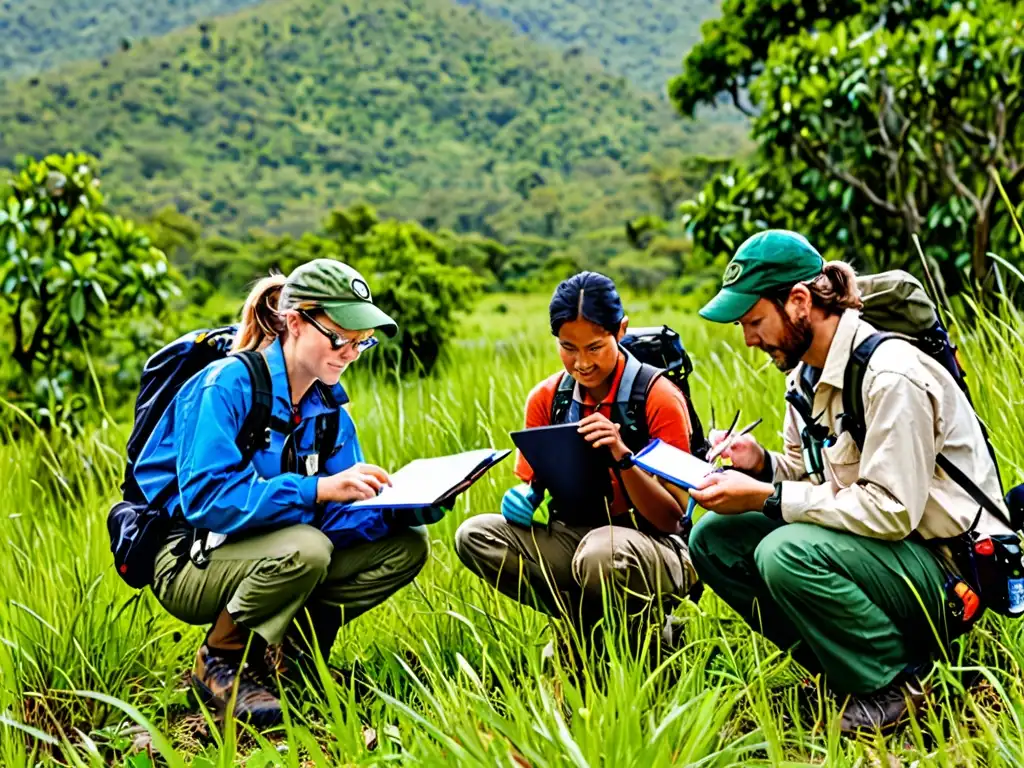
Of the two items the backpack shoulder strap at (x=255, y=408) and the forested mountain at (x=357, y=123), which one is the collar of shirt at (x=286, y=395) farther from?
the forested mountain at (x=357, y=123)

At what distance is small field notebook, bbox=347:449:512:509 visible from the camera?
104 inches

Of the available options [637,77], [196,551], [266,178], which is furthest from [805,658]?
[637,77]

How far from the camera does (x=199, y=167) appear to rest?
207 ft

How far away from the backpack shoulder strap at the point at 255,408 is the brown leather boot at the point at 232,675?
48 cm

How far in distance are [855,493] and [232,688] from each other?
1.73m

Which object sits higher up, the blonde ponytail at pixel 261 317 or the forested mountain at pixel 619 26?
the forested mountain at pixel 619 26

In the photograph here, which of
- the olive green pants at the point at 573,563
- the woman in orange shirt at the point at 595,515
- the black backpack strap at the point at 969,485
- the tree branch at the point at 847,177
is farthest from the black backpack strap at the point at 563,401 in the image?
the tree branch at the point at 847,177

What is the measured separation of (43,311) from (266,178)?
192 feet

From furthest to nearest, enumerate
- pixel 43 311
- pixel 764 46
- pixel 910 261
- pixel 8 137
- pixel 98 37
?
pixel 98 37, pixel 8 137, pixel 764 46, pixel 910 261, pixel 43 311

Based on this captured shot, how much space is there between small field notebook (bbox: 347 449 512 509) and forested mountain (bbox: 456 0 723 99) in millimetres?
87469

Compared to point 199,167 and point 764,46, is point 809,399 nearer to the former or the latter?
point 764,46

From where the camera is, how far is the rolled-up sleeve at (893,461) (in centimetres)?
222

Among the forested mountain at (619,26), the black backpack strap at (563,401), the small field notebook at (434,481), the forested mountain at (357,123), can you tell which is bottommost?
the forested mountain at (357,123)

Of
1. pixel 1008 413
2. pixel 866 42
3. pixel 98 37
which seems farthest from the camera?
pixel 98 37
